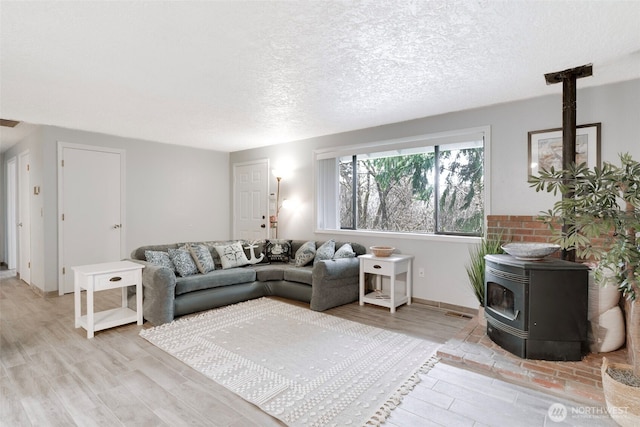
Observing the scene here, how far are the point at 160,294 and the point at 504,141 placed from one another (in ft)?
12.6

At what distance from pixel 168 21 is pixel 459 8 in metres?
1.63

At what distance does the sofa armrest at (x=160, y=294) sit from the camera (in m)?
3.25

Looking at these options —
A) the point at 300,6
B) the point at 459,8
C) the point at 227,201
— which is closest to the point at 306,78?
the point at 300,6

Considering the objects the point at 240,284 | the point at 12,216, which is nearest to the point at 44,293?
the point at 240,284

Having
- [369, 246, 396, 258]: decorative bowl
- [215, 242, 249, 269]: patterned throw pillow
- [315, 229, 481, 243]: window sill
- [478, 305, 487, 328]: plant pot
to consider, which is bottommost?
[478, 305, 487, 328]: plant pot

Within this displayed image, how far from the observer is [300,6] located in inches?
69.3

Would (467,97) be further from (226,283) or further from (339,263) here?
(226,283)

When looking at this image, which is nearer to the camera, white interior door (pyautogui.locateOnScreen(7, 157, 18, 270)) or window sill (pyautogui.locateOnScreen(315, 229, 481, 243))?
window sill (pyautogui.locateOnScreen(315, 229, 481, 243))

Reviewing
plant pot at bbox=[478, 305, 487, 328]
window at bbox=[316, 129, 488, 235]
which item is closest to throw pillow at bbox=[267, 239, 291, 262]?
window at bbox=[316, 129, 488, 235]

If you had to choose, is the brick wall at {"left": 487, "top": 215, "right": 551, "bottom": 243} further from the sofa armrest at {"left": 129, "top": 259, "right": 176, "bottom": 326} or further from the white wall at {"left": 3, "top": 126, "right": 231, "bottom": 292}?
the white wall at {"left": 3, "top": 126, "right": 231, "bottom": 292}

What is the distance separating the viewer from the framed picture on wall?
9.50 ft

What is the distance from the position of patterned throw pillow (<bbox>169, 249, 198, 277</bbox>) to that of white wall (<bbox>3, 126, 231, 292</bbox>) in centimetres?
184

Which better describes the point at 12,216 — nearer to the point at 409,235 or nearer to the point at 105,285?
the point at 105,285

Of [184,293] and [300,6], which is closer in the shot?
[300,6]
